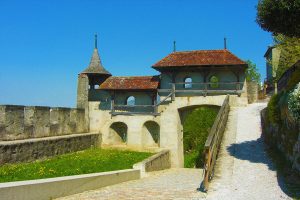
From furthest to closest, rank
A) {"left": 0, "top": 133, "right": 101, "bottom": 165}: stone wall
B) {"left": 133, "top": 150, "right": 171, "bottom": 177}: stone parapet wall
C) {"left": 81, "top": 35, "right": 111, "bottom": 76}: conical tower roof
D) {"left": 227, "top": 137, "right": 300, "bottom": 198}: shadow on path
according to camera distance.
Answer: {"left": 81, "top": 35, "right": 111, "bottom": 76}: conical tower roof < {"left": 0, "top": 133, "right": 101, "bottom": 165}: stone wall < {"left": 133, "top": 150, "right": 171, "bottom": 177}: stone parapet wall < {"left": 227, "top": 137, "right": 300, "bottom": 198}: shadow on path

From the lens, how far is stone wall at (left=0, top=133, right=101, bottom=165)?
1612 centimetres

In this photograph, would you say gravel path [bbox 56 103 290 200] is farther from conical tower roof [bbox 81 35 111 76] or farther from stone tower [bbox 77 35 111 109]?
conical tower roof [bbox 81 35 111 76]

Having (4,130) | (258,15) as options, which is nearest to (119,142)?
(4,130)

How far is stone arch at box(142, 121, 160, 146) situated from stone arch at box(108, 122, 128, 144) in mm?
1887

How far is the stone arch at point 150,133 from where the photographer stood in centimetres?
2728

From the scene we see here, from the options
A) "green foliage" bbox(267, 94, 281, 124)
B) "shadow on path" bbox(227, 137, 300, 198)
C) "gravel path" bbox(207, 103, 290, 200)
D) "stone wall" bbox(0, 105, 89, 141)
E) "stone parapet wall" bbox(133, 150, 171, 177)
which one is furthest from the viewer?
"stone wall" bbox(0, 105, 89, 141)

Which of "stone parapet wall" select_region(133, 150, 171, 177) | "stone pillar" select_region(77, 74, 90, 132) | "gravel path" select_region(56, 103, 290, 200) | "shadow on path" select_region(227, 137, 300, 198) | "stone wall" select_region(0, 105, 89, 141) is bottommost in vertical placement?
"stone parapet wall" select_region(133, 150, 171, 177)

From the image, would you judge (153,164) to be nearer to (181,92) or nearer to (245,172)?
(245,172)

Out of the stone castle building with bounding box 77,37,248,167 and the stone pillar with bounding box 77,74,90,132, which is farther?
the stone pillar with bounding box 77,74,90,132

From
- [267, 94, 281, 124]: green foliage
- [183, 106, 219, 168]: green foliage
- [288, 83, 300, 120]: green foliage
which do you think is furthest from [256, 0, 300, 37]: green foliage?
[183, 106, 219, 168]: green foliage

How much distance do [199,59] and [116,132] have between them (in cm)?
816

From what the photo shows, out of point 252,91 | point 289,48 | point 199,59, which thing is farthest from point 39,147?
point 252,91

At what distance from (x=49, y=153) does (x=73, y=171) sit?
6.85 m

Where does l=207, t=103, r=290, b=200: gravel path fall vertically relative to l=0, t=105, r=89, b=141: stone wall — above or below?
below
